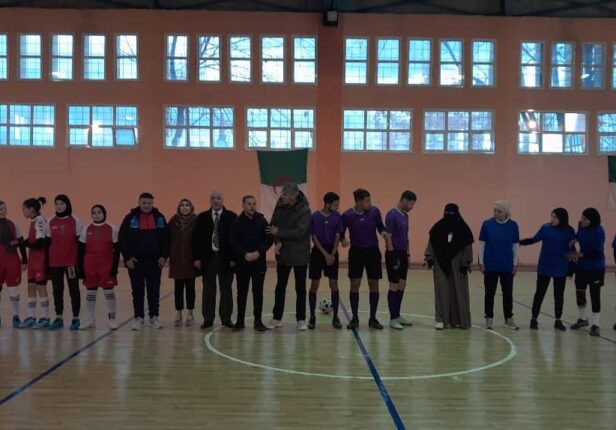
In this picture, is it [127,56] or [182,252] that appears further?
[127,56]

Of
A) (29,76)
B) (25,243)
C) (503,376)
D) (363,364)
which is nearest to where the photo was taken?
(503,376)

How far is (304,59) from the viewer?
1919cm

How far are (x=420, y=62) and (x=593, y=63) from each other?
602cm

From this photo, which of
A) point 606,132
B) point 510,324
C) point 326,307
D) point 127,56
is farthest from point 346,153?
point 510,324

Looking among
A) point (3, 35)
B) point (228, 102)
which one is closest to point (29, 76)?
point (3, 35)

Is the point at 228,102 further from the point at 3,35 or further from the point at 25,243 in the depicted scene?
the point at 25,243

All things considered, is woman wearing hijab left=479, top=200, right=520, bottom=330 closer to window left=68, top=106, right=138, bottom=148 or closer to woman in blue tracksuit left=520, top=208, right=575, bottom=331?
woman in blue tracksuit left=520, top=208, right=575, bottom=331

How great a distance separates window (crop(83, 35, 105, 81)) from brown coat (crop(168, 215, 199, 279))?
1329 cm

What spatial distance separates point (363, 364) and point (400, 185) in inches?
542

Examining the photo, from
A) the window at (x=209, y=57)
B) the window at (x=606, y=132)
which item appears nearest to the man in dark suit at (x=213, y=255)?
the window at (x=209, y=57)

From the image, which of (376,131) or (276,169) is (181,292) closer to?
(276,169)

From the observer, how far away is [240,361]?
5.93 m

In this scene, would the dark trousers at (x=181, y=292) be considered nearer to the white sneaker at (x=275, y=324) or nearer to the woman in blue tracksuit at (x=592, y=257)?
the white sneaker at (x=275, y=324)

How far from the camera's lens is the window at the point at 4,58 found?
1892 centimetres
